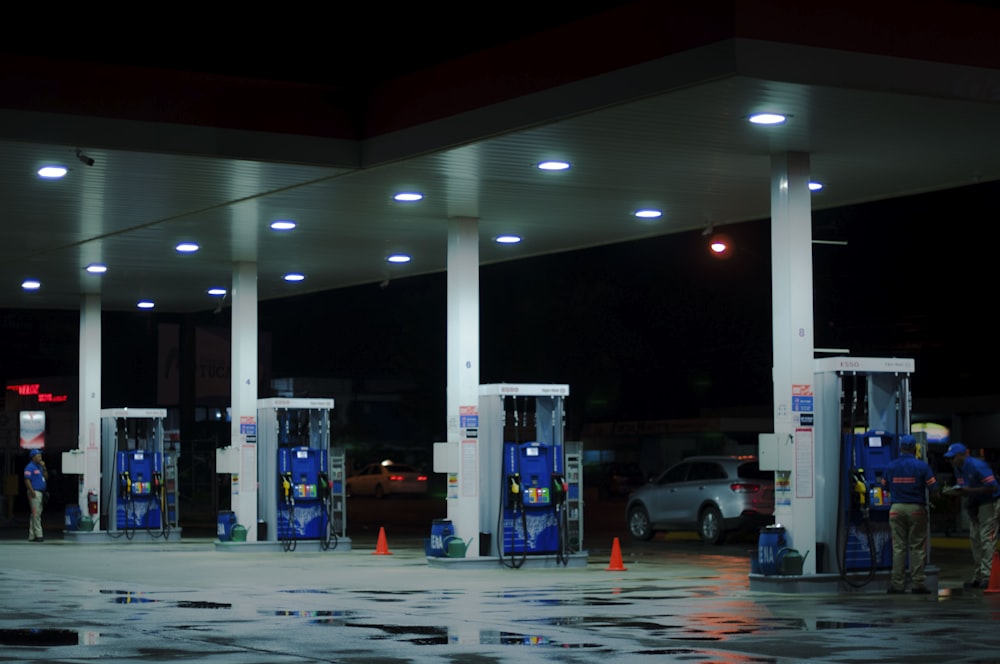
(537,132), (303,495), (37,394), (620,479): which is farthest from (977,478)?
(37,394)

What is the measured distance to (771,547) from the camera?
17.8 m

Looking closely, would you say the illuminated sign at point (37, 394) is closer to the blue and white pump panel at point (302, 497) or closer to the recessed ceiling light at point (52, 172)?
the blue and white pump panel at point (302, 497)

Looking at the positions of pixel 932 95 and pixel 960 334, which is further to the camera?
pixel 960 334

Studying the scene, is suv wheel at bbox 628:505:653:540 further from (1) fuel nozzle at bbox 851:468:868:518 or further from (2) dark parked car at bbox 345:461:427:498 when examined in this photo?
(2) dark parked car at bbox 345:461:427:498

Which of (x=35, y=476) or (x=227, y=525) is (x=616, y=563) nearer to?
(x=227, y=525)

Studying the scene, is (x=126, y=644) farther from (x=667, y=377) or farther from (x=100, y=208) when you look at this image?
(x=667, y=377)

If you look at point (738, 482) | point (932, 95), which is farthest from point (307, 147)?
point (738, 482)

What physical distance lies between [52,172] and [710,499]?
14048 millimetres

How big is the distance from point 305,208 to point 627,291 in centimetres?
4933

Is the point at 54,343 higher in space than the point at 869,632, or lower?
higher

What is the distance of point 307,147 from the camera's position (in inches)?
717

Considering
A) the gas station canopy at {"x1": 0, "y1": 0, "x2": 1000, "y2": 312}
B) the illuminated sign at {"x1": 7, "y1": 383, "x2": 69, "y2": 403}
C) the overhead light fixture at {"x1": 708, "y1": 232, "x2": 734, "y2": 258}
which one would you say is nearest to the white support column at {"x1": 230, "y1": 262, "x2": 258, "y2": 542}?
the gas station canopy at {"x1": 0, "y1": 0, "x2": 1000, "y2": 312}

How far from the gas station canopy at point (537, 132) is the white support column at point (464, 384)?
60 centimetres

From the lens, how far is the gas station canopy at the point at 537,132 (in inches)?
570
